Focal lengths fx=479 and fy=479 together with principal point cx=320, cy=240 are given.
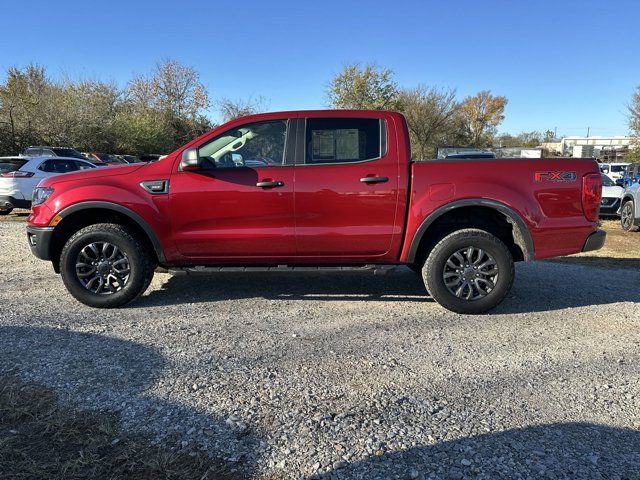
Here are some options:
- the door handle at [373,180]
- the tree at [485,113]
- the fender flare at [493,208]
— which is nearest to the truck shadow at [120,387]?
the door handle at [373,180]

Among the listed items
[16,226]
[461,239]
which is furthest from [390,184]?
[16,226]

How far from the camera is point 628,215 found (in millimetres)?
11180

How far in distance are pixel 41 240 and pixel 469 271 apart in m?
4.23

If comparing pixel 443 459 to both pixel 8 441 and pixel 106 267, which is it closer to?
pixel 8 441

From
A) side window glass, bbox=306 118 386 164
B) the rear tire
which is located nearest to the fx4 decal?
side window glass, bbox=306 118 386 164

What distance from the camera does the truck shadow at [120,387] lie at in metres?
2.52

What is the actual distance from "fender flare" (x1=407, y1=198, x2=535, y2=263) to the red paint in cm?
4

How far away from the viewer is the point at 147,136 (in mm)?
37594

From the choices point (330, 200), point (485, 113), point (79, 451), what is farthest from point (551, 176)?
point (485, 113)

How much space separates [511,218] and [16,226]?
33.7 ft

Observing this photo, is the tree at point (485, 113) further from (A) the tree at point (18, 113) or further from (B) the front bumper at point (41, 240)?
(B) the front bumper at point (41, 240)

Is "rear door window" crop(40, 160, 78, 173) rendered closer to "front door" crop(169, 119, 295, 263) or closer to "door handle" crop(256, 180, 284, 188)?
"front door" crop(169, 119, 295, 263)

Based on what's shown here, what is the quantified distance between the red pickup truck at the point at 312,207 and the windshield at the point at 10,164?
844 centimetres

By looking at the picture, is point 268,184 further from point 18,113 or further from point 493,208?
point 18,113
